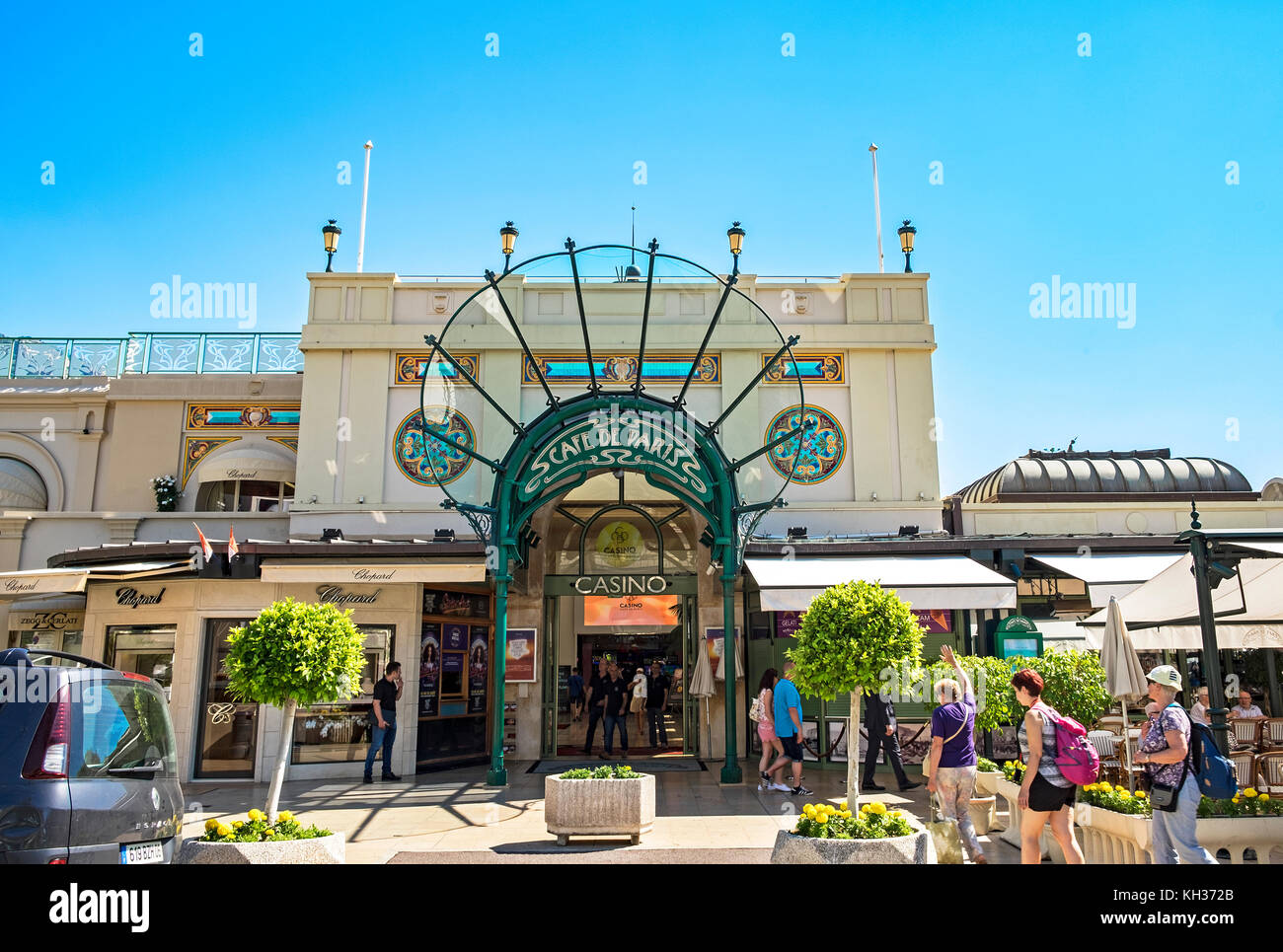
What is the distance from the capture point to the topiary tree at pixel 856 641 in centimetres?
746

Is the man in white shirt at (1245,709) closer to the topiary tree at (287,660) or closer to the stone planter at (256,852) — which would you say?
the topiary tree at (287,660)

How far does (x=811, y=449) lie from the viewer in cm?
1686

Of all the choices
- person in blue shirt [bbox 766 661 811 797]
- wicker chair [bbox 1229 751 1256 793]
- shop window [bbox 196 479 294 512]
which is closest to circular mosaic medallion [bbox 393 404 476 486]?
shop window [bbox 196 479 294 512]

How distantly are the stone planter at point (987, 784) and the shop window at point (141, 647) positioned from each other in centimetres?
1178

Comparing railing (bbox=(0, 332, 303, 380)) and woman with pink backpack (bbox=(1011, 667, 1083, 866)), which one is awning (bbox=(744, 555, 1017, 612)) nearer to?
woman with pink backpack (bbox=(1011, 667, 1083, 866))

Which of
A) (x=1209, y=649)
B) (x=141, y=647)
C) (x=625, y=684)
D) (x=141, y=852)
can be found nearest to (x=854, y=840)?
(x=1209, y=649)

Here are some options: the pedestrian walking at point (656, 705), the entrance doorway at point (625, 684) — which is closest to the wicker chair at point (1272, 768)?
the entrance doorway at point (625, 684)

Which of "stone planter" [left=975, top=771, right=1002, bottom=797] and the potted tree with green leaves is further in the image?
"stone planter" [left=975, top=771, right=1002, bottom=797]

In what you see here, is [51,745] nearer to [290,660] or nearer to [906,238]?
[290,660]

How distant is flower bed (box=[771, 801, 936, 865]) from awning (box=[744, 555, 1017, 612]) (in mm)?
5566

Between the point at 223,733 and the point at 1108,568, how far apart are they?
1425 centimetres

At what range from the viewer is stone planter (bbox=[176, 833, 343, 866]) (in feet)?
20.5
